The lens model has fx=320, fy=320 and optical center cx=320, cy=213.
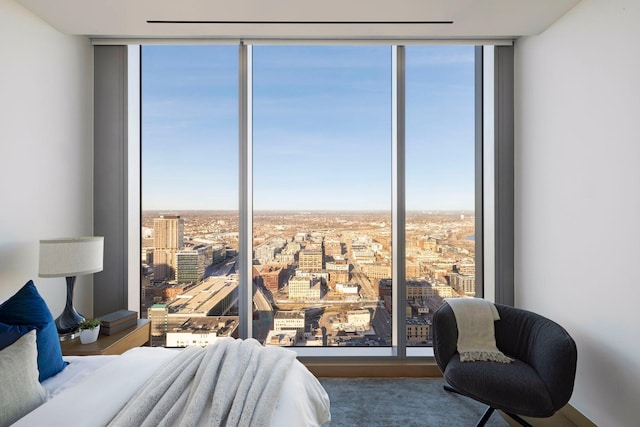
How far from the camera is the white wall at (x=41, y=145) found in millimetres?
1959

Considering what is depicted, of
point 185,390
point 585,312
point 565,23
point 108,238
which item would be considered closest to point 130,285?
point 108,238

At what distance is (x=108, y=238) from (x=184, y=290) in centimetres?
75

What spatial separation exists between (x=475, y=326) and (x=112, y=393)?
6.72 ft

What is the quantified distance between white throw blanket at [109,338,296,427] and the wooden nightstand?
0.80 metres

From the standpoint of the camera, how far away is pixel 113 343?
1.98 metres

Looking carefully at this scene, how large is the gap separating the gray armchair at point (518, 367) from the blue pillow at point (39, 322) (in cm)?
206

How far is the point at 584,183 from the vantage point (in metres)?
1.97

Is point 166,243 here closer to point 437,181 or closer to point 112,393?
point 112,393

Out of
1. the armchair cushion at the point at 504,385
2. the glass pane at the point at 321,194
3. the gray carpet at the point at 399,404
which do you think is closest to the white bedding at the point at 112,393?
the gray carpet at the point at 399,404

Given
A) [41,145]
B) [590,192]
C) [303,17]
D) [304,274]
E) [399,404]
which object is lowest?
[399,404]

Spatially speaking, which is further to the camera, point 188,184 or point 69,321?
point 188,184

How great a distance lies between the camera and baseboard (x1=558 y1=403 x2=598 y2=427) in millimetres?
1957

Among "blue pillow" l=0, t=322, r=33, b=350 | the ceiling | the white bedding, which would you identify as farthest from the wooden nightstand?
the ceiling

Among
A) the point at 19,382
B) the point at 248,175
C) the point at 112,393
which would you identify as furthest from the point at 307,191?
the point at 19,382
